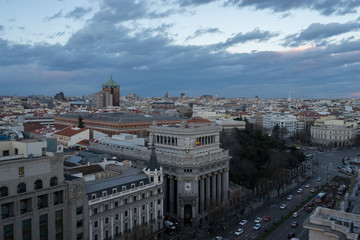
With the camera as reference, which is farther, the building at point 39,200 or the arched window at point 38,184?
the arched window at point 38,184

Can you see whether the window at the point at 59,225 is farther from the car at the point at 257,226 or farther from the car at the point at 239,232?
the car at the point at 257,226

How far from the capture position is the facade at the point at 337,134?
164000mm

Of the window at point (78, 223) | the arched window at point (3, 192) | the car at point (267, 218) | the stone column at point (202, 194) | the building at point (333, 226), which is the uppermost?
the arched window at point (3, 192)

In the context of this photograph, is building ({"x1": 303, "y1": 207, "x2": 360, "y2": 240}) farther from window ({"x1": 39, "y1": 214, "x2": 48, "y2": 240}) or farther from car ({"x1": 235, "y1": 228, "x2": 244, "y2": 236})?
window ({"x1": 39, "y1": 214, "x2": 48, "y2": 240})

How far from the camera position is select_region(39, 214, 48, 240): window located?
4094 cm

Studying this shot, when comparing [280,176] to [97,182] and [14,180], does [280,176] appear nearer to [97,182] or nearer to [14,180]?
[97,182]

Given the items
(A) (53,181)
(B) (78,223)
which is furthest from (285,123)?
(A) (53,181)

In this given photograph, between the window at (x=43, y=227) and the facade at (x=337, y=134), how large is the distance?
488 feet

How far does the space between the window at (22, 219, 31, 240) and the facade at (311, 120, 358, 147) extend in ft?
495

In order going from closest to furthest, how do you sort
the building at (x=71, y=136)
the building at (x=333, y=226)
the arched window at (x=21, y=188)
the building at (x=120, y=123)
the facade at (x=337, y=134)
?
the building at (x=333, y=226) < the arched window at (x=21, y=188) < the building at (x=71, y=136) < the building at (x=120, y=123) < the facade at (x=337, y=134)

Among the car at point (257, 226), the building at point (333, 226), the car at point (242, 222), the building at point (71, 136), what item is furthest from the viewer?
the building at point (71, 136)

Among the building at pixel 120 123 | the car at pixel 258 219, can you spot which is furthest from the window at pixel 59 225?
the building at pixel 120 123

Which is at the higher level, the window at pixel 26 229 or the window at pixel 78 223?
the window at pixel 26 229

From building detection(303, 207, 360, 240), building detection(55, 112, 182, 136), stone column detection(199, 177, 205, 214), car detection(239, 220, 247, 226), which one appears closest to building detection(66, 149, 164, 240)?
stone column detection(199, 177, 205, 214)
